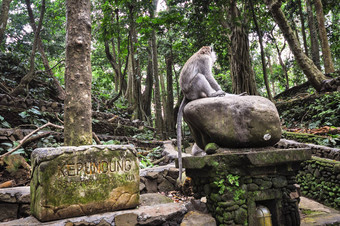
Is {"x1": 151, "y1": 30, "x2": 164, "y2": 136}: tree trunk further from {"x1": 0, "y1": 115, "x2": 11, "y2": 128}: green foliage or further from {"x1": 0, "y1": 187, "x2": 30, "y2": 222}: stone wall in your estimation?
{"x1": 0, "y1": 187, "x2": 30, "y2": 222}: stone wall

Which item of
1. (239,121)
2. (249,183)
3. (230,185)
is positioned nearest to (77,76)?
(239,121)

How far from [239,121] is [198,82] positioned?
0.84 m

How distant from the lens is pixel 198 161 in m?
2.96

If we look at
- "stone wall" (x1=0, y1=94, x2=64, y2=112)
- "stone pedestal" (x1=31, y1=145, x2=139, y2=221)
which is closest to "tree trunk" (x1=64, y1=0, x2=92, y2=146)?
"stone pedestal" (x1=31, y1=145, x2=139, y2=221)

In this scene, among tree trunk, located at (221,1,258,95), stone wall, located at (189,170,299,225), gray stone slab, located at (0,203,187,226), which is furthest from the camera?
tree trunk, located at (221,1,258,95)

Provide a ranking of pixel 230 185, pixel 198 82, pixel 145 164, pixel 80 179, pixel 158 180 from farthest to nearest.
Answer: pixel 145 164 < pixel 158 180 < pixel 198 82 < pixel 230 185 < pixel 80 179

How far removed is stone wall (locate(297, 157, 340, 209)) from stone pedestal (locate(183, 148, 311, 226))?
197 cm

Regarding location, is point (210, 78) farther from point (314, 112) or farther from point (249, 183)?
point (314, 112)

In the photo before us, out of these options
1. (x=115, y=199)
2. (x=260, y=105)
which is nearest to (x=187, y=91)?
(x=260, y=105)

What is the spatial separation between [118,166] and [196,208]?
118cm

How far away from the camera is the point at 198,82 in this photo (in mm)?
3432

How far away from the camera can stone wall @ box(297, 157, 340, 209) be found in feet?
14.7

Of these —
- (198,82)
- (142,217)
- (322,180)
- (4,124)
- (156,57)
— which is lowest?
(322,180)

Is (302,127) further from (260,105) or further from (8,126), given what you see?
(8,126)
